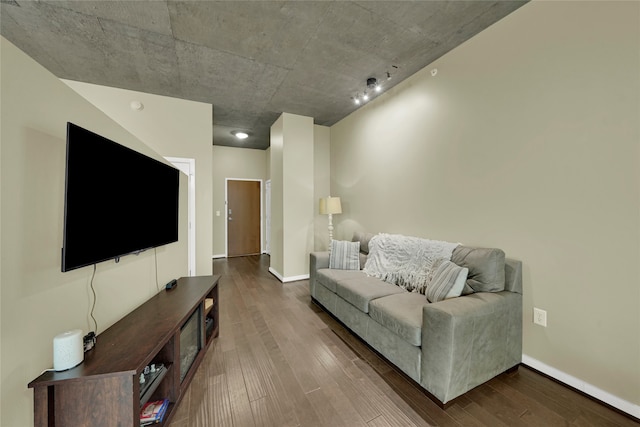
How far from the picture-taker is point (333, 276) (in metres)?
2.69

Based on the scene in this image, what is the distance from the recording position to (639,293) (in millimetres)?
1379

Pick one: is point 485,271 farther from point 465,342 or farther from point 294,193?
point 294,193

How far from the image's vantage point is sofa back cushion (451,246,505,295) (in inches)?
71.3

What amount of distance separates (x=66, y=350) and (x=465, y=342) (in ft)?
6.71

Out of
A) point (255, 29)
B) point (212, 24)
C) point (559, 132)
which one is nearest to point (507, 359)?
point (559, 132)

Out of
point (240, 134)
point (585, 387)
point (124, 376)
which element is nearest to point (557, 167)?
point (585, 387)

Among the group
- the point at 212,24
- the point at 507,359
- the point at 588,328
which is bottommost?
the point at 507,359

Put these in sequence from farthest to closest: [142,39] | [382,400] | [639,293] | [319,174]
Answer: [319,174]
[142,39]
[382,400]
[639,293]

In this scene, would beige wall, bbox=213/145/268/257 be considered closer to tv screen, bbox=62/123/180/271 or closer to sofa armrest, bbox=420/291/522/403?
tv screen, bbox=62/123/180/271

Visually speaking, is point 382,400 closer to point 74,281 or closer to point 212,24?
point 74,281

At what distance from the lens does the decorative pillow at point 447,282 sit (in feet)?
5.94

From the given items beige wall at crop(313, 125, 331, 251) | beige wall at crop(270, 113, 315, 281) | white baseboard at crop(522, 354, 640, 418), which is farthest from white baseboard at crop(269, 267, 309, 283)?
white baseboard at crop(522, 354, 640, 418)

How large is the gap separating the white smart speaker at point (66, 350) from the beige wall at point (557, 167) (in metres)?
2.78

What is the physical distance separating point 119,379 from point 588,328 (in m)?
2.68
